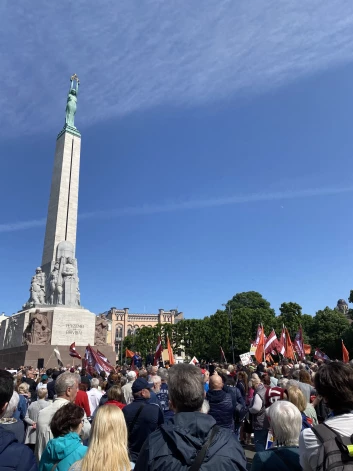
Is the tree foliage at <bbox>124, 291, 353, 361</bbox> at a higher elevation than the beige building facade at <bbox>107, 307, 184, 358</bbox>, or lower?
lower

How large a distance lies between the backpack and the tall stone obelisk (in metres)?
31.7

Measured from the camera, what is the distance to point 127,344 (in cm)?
8262

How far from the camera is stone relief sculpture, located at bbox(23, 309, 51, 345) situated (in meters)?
26.4

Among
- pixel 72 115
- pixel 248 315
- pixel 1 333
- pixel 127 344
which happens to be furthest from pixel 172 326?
pixel 72 115

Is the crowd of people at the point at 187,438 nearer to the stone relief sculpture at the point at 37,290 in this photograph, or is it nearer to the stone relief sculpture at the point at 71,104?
the stone relief sculpture at the point at 37,290

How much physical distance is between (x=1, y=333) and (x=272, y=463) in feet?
119

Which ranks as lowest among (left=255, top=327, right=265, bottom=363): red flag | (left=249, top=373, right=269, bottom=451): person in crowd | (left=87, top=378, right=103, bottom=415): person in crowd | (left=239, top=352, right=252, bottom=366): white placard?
(left=249, top=373, right=269, bottom=451): person in crowd

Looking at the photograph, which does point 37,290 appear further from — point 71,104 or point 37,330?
point 71,104

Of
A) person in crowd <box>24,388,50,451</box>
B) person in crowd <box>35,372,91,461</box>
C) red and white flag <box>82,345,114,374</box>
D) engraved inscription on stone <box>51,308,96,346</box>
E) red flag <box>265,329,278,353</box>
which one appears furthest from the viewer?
engraved inscription on stone <box>51,308,96,346</box>

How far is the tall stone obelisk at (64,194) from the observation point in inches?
1314

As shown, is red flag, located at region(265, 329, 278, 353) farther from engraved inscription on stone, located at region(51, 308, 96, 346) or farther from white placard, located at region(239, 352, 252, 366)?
engraved inscription on stone, located at region(51, 308, 96, 346)

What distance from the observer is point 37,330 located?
26.6 m

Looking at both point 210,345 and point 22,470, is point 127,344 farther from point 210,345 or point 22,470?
point 22,470

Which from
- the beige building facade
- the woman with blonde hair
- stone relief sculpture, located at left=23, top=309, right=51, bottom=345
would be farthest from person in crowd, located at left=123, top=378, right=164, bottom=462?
the beige building facade
